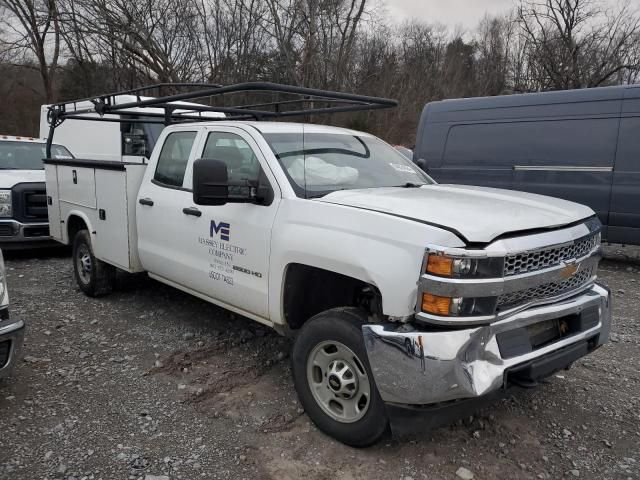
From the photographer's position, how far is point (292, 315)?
3.41 m

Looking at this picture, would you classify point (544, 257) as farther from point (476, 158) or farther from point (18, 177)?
point (18, 177)

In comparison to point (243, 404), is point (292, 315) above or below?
above

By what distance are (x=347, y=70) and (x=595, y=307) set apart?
927 inches

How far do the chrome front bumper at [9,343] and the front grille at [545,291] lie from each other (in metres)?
2.76

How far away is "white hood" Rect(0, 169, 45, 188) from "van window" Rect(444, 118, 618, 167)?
20.4ft

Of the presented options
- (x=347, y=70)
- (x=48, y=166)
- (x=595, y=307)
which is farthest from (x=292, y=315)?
(x=347, y=70)

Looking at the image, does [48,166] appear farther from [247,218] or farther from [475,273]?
[475,273]

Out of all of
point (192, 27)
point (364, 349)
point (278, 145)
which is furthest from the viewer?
point (192, 27)

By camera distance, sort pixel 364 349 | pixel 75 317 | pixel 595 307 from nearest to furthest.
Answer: pixel 364 349, pixel 595 307, pixel 75 317

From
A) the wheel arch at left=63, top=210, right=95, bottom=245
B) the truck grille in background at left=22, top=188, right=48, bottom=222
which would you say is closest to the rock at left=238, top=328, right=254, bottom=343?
the wheel arch at left=63, top=210, right=95, bottom=245

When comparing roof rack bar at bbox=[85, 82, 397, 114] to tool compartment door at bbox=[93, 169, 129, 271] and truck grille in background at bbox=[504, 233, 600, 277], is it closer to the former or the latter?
tool compartment door at bbox=[93, 169, 129, 271]

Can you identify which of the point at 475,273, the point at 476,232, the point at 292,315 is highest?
the point at 476,232

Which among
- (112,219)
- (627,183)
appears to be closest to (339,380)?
(112,219)

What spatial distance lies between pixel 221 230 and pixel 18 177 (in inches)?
202
